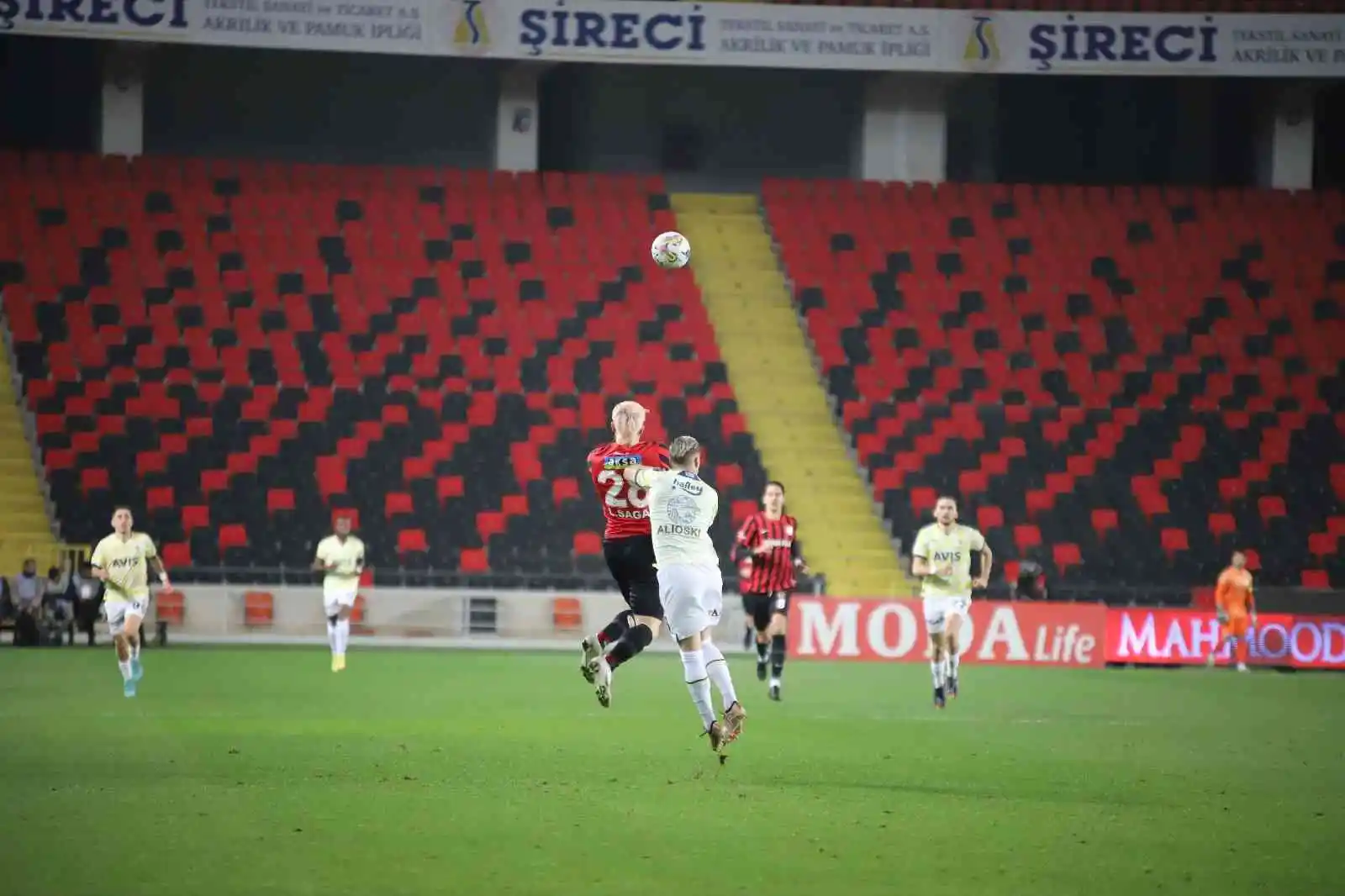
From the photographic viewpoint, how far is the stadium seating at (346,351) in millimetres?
33156

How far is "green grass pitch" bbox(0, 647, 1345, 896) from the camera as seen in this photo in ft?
30.4

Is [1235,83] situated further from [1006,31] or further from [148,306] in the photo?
[148,306]

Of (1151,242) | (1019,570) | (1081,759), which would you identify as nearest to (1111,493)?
(1019,570)

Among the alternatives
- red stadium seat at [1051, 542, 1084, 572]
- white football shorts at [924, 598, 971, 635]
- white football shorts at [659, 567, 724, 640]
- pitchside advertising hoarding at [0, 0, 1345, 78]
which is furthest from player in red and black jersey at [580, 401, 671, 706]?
pitchside advertising hoarding at [0, 0, 1345, 78]

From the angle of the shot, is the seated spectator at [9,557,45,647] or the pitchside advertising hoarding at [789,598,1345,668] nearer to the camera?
the seated spectator at [9,557,45,647]

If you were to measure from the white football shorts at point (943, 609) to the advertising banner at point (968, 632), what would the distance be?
30.8ft

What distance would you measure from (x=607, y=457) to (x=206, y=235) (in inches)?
994

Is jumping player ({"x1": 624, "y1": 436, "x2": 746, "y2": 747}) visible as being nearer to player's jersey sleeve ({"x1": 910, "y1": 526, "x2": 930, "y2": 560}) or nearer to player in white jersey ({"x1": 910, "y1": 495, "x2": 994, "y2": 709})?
player in white jersey ({"x1": 910, "y1": 495, "x2": 994, "y2": 709})

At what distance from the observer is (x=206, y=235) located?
3781 cm

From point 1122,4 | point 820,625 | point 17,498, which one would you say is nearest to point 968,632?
point 820,625

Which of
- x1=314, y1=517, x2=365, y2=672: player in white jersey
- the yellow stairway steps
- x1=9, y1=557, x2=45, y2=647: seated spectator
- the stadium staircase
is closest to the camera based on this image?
x1=314, y1=517, x2=365, y2=672: player in white jersey

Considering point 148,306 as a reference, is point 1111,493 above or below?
below

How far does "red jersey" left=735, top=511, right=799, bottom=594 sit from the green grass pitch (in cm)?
138

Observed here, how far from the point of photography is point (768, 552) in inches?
899
